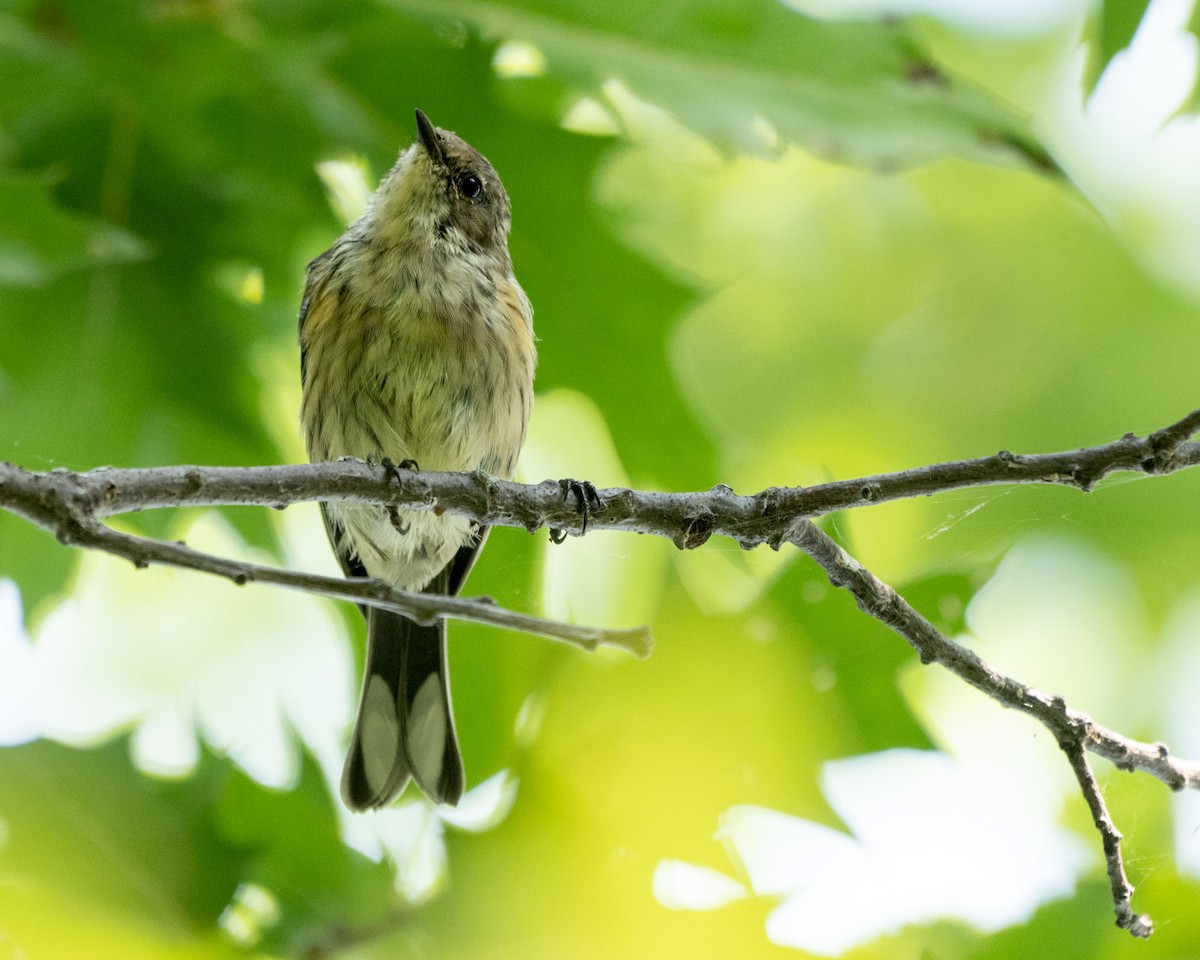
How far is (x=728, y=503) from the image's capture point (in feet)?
8.04

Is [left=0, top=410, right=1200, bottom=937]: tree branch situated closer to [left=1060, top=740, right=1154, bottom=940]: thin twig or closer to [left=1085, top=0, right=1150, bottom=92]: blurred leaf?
[left=1060, top=740, right=1154, bottom=940]: thin twig

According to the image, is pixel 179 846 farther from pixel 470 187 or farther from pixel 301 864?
pixel 470 187

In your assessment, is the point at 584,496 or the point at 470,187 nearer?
the point at 584,496

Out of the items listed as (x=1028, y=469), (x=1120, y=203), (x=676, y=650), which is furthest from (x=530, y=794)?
(x=1120, y=203)

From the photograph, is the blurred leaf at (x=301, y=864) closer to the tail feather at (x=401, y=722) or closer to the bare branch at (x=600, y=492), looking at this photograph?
the tail feather at (x=401, y=722)

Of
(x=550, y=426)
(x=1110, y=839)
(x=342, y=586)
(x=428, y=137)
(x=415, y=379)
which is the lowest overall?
(x=1110, y=839)

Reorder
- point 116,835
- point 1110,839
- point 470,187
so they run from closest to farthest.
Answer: point 1110,839
point 116,835
point 470,187

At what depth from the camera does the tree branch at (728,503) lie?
197cm

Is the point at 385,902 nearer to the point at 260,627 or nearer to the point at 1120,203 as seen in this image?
the point at 260,627

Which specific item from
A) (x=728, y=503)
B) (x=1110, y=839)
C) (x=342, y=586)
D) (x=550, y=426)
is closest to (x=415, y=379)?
(x=550, y=426)

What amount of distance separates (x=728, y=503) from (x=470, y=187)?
219cm

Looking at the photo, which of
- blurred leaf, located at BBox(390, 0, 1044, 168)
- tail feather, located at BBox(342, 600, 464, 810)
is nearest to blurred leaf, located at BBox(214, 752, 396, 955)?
tail feather, located at BBox(342, 600, 464, 810)

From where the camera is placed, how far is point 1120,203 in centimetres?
462

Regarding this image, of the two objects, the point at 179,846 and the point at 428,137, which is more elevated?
the point at 428,137
